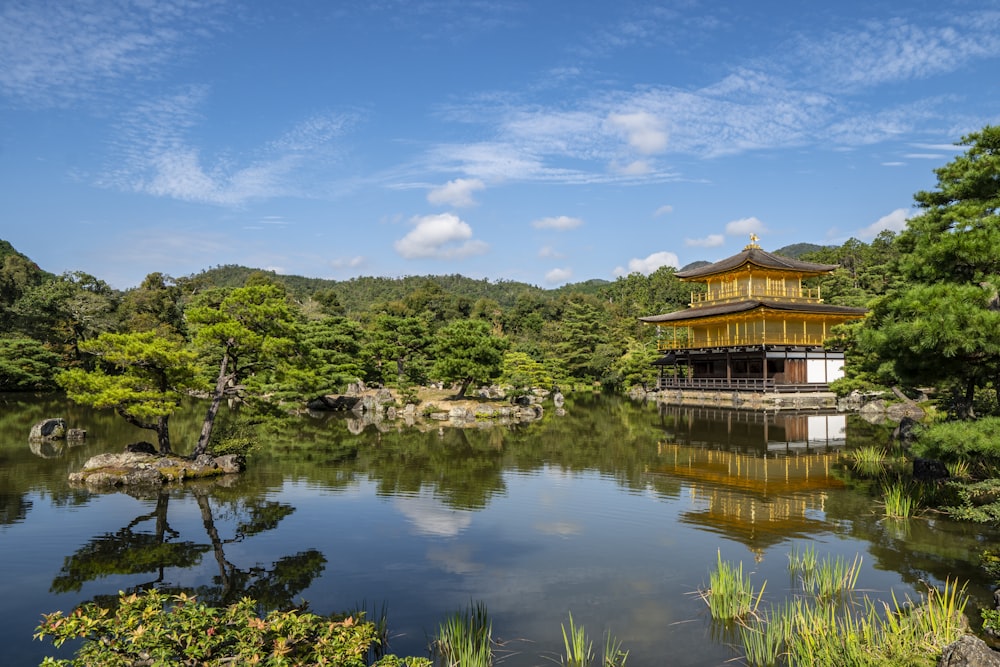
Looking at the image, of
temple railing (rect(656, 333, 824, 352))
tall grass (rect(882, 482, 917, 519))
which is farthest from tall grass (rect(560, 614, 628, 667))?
temple railing (rect(656, 333, 824, 352))

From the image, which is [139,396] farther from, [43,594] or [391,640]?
[391,640]

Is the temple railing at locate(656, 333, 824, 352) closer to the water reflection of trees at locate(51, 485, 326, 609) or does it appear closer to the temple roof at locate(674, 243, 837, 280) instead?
the temple roof at locate(674, 243, 837, 280)

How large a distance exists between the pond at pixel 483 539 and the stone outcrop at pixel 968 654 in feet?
5.63

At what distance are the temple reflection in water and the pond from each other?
0.08 metres

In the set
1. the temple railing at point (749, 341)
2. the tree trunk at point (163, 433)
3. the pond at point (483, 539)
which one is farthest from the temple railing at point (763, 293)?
the tree trunk at point (163, 433)

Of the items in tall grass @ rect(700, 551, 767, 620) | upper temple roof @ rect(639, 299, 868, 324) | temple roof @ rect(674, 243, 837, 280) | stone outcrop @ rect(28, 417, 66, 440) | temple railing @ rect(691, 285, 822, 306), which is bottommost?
tall grass @ rect(700, 551, 767, 620)

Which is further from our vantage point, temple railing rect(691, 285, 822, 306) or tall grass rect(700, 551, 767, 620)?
temple railing rect(691, 285, 822, 306)

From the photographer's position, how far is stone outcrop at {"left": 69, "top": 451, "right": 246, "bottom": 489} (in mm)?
13000

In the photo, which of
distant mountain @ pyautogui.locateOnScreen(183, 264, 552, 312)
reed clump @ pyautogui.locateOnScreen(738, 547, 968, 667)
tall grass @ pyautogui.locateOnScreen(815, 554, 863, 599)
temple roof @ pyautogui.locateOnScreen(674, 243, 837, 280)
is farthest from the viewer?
Answer: distant mountain @ pyautogui.locateOnScreen(183, 264, 552, 312)

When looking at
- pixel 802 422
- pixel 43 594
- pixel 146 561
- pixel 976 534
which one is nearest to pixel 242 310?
pixel 146 561

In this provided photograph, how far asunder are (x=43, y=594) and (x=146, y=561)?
126cm

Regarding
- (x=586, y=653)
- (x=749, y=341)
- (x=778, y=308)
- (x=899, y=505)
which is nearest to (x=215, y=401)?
(x=586, y=653)

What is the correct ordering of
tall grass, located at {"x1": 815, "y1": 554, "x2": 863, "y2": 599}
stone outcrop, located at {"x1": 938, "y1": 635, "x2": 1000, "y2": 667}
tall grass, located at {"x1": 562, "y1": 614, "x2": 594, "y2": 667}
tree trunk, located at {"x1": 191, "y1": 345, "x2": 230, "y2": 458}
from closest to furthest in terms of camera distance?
stone outcrop, located at {"x1": 938, "y1": 635, "x2": 1000, "y2": 667} → tall grass, located at {"x1": 562, "y1": 614, "x2": 594, "y2": 667} → tall grass, located at {"x1": 815, "y1": 554, "x2": 863, "y2": 599} → tree trunk, located at {"x1": 191, "y1": 345, "x2": 230, "y2": 458}

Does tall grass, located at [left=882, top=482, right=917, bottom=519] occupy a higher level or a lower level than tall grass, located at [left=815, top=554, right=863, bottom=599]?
higher
